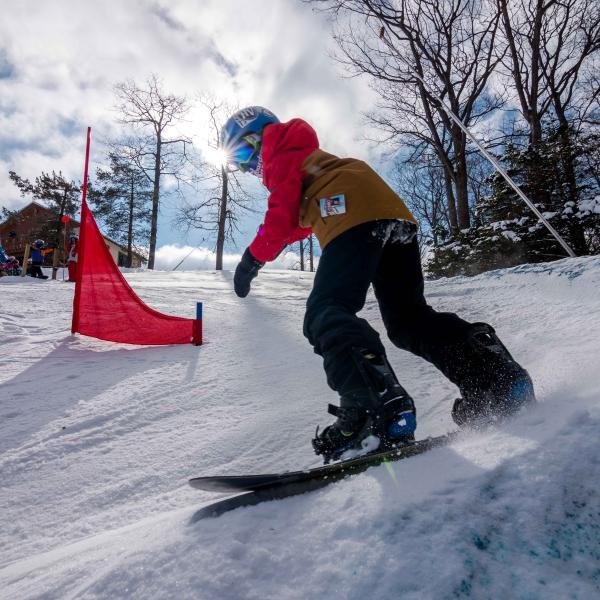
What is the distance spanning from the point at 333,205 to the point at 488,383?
85 centimetres

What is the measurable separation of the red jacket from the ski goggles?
0.16 meters

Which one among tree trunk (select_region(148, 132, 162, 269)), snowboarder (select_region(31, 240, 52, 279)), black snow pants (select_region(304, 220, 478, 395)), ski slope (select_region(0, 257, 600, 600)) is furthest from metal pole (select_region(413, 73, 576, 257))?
tree trunk (select_region(148, 132, 162, 269))

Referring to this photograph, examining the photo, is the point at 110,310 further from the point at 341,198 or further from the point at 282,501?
the point at 282,501

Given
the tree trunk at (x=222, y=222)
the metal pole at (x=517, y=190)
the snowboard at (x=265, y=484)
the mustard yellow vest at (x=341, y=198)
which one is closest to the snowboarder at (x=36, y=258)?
the tree trunk at (x=222, y=222)

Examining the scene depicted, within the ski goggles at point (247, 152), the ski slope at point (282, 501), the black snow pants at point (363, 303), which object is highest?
the ski goggles at point (247, 152)

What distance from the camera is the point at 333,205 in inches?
58.9

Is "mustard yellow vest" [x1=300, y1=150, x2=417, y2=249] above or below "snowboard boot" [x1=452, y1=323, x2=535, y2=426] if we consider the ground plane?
above

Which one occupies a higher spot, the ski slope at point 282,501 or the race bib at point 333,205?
the race bib at point 333,205

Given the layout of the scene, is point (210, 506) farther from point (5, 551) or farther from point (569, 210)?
point (569, 210)

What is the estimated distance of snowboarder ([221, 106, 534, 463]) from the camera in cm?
120

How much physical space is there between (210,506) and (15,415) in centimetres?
192

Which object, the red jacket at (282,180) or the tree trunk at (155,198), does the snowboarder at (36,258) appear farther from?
the red jacket at (282,180)

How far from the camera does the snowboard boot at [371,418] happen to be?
45.9 inches

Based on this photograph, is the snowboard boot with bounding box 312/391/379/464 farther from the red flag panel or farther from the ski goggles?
the red flag panel
